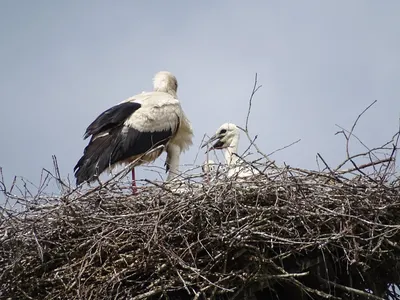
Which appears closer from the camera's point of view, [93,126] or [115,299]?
[115,299]

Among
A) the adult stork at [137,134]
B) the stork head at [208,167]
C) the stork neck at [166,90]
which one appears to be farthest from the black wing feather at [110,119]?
the stork head at [208,167]

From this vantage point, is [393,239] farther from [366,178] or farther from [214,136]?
[214,136]

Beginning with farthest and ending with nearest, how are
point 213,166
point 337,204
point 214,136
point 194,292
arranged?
point 214,136, point 213,166, point 337,204, point 194,292

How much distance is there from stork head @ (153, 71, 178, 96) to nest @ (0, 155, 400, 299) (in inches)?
116

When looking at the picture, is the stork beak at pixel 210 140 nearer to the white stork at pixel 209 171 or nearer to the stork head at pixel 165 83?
the white stork at pixel 209 171

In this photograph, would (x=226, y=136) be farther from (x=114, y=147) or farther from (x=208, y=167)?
(x=208, y=167)

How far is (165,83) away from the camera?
789 cm

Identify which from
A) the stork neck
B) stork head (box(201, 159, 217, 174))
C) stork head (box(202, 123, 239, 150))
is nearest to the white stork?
stork head (box(201, 159, 217, 174))

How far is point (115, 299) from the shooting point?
4.58m

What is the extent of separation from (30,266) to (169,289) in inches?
31.4

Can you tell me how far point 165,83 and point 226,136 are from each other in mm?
1020

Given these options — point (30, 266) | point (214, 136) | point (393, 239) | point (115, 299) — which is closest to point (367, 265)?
point (393, 239)

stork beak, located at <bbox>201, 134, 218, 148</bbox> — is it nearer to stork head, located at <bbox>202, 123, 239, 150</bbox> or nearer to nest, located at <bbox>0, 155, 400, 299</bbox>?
stork head, located at <bbox>202, 123, 239, 150</bbox>

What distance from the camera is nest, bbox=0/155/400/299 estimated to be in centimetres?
462
